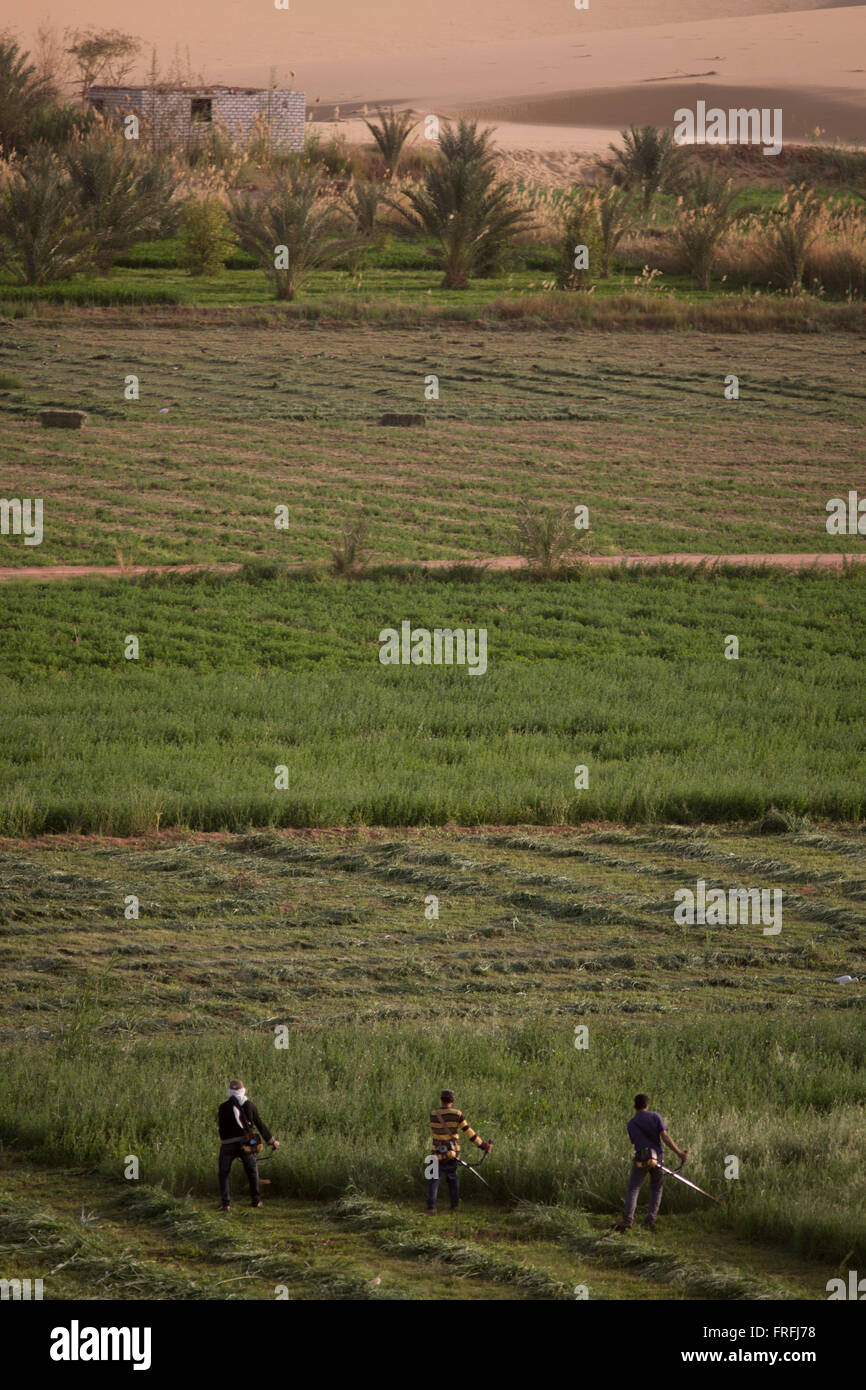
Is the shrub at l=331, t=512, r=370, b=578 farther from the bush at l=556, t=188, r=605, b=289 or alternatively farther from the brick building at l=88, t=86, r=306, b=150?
the brick building at l=88, t=86, r=306, b=150

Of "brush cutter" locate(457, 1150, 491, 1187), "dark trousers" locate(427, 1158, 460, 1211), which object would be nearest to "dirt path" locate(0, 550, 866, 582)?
"brush cutter" locate(457, 1150, 491, 1187)

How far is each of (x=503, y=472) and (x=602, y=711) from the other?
41.3 ft

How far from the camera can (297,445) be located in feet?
104

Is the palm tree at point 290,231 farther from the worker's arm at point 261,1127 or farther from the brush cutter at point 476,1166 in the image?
the worker's arm at point 261,1127

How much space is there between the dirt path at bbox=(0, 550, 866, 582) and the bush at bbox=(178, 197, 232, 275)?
23565 millimetres

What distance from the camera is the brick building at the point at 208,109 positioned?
61875 mm

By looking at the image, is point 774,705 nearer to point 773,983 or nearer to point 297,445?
point 773,983

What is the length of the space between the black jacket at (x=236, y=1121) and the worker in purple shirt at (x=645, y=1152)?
1.66m

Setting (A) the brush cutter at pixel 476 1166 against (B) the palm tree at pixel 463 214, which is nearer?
(A) the brush cutter at pixel 476 1166

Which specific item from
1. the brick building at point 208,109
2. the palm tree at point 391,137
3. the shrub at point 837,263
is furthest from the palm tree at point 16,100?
the shrub at point 837,263

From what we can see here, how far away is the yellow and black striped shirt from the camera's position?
23.8 feet

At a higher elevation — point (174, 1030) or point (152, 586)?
point (152, 586)

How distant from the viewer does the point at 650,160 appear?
58.2 m
